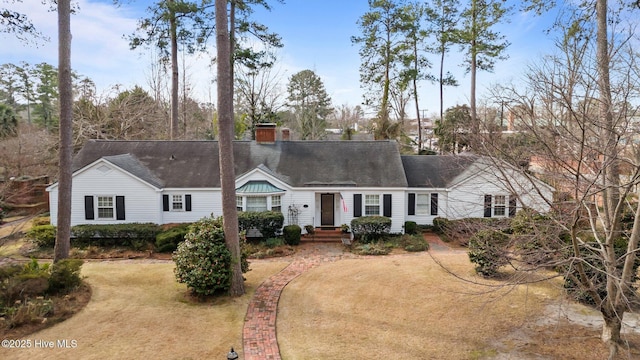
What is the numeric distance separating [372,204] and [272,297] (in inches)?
380

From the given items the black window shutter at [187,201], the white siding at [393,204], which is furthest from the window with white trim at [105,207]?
the white siding at [393,204]

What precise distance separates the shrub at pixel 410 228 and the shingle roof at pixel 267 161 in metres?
2.16

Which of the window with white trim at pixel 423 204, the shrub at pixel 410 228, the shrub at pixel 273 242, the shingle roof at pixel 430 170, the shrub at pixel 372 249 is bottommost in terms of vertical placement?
the shrub at pixel 372 249

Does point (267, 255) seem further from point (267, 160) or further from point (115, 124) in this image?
point (115, 124)

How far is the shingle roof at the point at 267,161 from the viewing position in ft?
67.6

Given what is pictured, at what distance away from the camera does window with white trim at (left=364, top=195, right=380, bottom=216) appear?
20.4 m

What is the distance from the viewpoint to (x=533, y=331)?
Result: 32.1 ft

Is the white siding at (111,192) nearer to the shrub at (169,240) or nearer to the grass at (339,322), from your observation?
the shrub at (169,240)

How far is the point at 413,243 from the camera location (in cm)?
1852

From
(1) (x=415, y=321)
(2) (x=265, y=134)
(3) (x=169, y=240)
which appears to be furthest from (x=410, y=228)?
(3) (x=169, y=240)

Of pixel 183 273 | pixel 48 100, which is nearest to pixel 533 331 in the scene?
pixel 183 273

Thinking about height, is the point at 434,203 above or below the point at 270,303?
above

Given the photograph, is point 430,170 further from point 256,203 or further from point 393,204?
point 256,203

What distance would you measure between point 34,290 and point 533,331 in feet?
43.8
